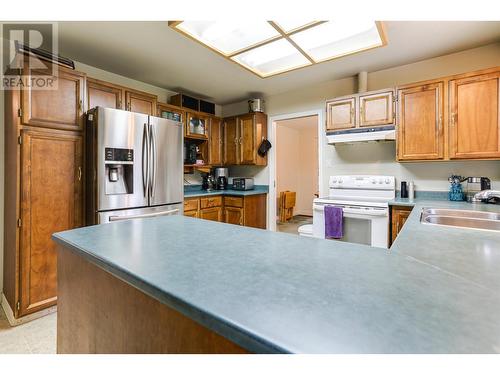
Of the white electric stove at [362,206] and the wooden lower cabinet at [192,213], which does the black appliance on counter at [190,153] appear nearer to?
the wooden lower cabinet at [192,213]

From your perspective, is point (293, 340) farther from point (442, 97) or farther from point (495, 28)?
point (495, 28)

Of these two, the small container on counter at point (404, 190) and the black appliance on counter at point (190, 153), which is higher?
the black appliance on counter at point (190, 153)

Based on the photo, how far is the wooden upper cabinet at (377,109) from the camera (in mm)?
2785

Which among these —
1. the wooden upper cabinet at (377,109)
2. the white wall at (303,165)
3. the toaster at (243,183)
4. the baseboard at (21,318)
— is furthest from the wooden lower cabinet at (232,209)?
the white wall at (303,165)

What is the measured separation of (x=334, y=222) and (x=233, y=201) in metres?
1.57

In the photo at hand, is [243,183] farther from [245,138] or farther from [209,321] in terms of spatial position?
[209,321]

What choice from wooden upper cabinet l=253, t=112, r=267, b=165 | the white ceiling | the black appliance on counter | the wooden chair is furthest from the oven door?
the wooden chair

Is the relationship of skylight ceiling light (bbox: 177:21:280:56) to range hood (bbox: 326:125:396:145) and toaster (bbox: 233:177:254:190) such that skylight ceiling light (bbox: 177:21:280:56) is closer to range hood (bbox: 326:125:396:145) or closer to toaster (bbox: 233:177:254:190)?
range hood (bbox: 326:125:396:145)

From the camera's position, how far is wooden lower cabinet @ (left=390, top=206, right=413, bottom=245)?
2.45m

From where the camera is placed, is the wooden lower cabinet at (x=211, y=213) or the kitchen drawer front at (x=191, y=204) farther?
the wooden lower cabinet at (x=211, y=213)

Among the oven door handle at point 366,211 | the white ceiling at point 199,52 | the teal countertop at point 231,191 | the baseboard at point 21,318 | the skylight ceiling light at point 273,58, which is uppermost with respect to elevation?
the white ceiling at point 199,52

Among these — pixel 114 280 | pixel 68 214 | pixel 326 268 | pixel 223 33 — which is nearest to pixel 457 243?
pixel 326 268

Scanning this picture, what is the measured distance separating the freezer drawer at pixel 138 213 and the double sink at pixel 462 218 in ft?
7.83

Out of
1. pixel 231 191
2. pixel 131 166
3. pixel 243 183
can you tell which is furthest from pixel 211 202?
pixel 131 166
